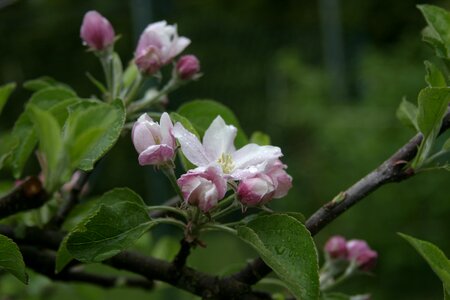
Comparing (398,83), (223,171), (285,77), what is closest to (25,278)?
(223,171)

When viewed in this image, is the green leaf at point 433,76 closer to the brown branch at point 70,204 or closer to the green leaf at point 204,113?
the green leaf at point 204,113

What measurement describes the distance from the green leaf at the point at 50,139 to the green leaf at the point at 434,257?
0.24 metres

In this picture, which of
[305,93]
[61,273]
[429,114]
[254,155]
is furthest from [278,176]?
[305,93]

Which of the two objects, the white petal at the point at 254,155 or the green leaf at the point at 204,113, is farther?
the green leaf at the point at 204,113

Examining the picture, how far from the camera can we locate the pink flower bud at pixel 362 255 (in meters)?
0.82

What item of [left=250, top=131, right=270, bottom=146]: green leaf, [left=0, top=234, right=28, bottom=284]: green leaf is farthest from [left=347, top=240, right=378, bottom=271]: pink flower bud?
[left=0, top=234, right=28, bottom=284]: green leaf

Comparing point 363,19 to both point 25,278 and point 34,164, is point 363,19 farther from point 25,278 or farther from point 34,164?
point 25,278

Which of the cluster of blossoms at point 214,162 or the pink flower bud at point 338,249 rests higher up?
the cluster of blossoms at point 214,162

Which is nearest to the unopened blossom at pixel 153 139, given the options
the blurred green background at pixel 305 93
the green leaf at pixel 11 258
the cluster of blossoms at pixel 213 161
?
the cluster of blossoms at pixel 213 161

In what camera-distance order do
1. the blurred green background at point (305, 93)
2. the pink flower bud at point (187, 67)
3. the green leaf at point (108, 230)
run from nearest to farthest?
the green leaf at point (108, 230) → the pink flower bud at point (187, 67) → the blurred green background at point (305, 93)

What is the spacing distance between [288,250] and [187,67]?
0.33 metres

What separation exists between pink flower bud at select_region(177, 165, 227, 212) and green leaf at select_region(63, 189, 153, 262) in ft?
0.19

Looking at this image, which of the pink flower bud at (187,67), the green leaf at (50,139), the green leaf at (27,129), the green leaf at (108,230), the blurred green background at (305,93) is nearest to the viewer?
the green leaf at (50,139)

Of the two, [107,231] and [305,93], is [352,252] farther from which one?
[305,93]
